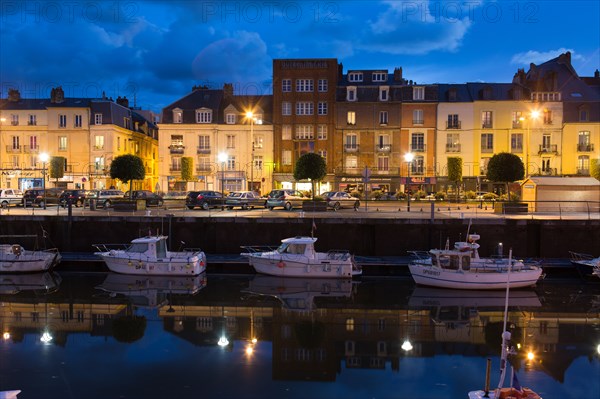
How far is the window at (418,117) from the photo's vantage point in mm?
59094

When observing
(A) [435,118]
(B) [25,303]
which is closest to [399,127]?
(A) [435,118]

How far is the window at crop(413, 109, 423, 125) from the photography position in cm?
5909

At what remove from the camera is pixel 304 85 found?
195 ft

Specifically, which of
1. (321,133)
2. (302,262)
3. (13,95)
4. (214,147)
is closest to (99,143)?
(13,95)

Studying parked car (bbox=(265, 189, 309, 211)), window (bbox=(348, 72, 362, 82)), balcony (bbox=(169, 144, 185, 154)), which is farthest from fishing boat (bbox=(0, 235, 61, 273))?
window (bbox=(348, 72, 362, 82))

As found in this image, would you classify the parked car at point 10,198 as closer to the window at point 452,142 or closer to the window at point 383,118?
the window at point 383,118

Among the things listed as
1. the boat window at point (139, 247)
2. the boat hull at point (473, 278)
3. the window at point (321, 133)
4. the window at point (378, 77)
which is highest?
the window at point (378, 77)

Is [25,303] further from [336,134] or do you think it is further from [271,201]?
[336,134]

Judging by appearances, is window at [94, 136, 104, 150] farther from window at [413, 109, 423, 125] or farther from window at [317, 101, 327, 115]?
window at [413, 109, 423, 125]

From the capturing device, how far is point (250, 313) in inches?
839

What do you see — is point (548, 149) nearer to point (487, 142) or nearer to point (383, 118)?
point (487, 142)

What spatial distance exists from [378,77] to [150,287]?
43325 millimetres

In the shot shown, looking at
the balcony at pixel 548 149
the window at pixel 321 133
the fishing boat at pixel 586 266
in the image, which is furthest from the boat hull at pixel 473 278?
the balcony at pixel 548 149

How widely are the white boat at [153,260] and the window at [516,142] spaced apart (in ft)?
138
